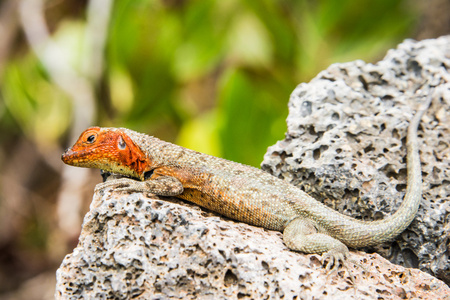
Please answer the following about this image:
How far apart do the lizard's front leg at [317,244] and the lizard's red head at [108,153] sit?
90cm

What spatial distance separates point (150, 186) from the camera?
2266mm

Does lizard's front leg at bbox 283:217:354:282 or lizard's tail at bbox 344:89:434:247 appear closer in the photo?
lizard's front leg at bbox 283:217:354:282

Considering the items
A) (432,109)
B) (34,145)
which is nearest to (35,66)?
(34,145)

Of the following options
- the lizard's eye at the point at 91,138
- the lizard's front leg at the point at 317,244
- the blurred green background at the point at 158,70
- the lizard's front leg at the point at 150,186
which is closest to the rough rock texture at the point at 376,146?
the lizard's front leg at the point at 317,244

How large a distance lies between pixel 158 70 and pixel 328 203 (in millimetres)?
2938

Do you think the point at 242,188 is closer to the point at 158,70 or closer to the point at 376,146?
the point at 376,146

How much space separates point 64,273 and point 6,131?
5.26 metres

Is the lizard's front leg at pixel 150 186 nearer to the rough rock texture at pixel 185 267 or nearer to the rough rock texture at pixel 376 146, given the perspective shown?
the rough rock texture at pixel 185 267

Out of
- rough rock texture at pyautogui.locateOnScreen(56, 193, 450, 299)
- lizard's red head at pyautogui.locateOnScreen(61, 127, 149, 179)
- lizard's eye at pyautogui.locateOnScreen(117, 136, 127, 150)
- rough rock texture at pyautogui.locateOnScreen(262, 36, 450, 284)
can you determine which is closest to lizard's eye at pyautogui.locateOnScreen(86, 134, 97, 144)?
lizard's red head at pyautogui.locateOnScreen(61, 127, 149, 179)

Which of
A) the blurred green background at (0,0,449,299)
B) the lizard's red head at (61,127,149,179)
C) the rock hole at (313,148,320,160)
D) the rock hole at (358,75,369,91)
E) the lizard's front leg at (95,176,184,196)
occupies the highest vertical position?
the blurred green background at (0,0,449,299)

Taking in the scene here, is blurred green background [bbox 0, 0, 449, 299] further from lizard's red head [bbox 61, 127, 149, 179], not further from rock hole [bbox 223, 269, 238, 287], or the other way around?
rock hole [bbox 223, 269, 238, 287]

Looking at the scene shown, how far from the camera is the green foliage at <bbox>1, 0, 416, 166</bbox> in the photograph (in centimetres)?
471

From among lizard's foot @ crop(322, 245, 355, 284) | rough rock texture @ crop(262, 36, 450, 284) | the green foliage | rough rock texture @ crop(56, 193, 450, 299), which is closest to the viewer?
rough rock texture @ crop(56, 193, 450, 299)

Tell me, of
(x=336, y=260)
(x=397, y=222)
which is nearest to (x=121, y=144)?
(x=336, y=260)
